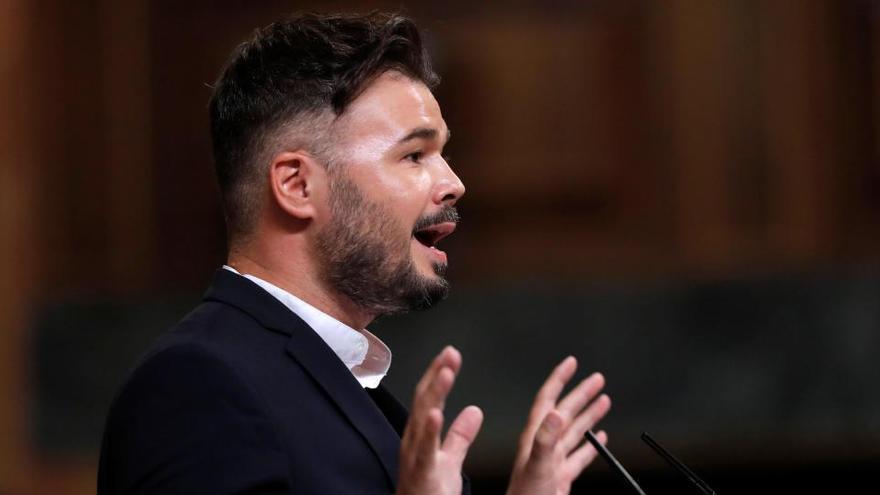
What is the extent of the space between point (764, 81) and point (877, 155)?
1.24 ft

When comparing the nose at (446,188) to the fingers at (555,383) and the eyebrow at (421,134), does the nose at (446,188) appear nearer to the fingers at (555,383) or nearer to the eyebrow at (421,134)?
the eyebrow at (421,134)

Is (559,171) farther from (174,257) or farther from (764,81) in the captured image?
(174,257)

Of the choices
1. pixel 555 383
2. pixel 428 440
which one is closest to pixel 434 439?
pixel 428 440

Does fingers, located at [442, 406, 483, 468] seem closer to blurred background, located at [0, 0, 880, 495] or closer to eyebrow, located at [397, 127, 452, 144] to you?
eyebrow, located at [397, 127, 452, 144]

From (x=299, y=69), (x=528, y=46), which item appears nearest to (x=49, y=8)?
(x=528, y=46)

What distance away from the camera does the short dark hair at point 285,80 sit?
181cm

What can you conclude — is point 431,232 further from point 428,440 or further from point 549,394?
point 428,440

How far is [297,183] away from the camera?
1808mm

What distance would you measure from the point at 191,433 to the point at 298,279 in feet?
1.16

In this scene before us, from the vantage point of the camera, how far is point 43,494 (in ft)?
12.7

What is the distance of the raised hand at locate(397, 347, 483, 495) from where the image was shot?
139 centimetres

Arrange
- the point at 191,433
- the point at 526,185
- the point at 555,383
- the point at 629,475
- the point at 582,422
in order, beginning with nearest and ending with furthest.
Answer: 1. the point at 191,433
2. the point at 629,475
3. the point at 555,383
4. the point at 582,422
5. the point at 526,185

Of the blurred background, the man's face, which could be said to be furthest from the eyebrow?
the blurred background

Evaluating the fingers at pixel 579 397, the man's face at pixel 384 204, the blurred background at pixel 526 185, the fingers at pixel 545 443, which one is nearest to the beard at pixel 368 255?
the man's face at pixel 384 204
